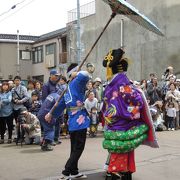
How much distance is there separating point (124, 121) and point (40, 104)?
A: 6.03 metres

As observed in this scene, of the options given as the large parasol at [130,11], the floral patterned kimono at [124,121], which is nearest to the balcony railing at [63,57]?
the large parasol at [130,11]

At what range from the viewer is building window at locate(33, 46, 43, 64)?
1827 inches

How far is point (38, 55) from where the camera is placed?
47281 millimetres

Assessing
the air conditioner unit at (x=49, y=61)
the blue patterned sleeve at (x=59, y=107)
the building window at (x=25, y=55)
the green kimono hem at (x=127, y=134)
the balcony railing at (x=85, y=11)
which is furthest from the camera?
the building window at (x=25, y=55)

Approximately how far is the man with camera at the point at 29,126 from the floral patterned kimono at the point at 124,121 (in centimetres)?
510

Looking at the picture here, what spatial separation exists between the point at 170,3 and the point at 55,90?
14.7 m

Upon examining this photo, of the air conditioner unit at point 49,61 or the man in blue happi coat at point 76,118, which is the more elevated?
the air conditioner unit at point 49,61

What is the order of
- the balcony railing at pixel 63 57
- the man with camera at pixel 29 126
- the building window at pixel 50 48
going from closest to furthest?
1. the man with camera at pixel 29 126
2. the balcony railing at pixel 63 57
3. the building window at pixel 50 48

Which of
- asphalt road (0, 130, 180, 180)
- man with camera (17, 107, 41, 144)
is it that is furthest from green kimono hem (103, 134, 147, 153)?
man with camera (17, 107, 41, 144)

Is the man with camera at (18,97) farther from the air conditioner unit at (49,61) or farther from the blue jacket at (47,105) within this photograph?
the air conditioner unit at (49,61)

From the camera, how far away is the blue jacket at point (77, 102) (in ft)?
20.4

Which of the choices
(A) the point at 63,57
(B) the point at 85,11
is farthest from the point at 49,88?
(A) the point at 63,57

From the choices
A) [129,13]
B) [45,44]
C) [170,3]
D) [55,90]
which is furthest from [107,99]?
[45,44]

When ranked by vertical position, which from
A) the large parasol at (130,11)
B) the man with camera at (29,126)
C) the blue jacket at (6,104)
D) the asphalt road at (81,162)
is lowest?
the asphalt road at (81,162)
